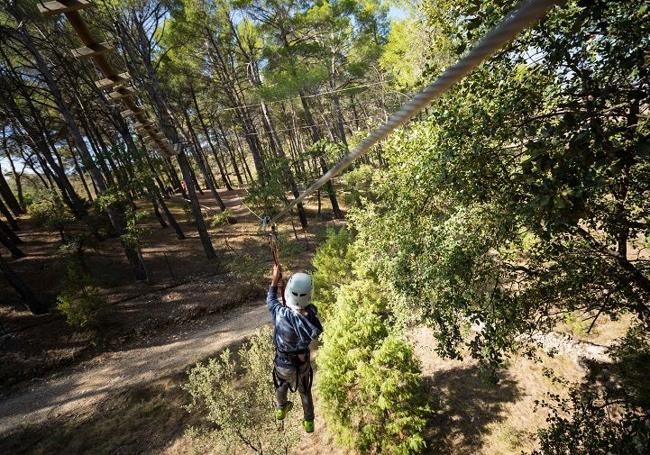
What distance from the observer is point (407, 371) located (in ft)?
27.3

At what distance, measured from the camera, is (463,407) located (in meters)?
10.0

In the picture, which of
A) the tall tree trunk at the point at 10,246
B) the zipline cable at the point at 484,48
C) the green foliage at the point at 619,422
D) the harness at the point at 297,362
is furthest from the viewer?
the tall tree trunk at the point at 10,246

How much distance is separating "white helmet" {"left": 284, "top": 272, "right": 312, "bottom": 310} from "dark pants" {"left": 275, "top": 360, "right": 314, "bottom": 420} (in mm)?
1420

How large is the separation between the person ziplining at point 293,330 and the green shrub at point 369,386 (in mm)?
3139

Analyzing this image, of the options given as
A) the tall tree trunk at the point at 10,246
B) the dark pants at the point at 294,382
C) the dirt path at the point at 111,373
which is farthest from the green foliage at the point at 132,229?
the dark pants at the point at 294,382

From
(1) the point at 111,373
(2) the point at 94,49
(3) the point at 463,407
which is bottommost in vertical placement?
(3) the point at 463,407

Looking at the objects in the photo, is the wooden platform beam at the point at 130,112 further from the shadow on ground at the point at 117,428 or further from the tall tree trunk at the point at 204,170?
the tall tree trunk at the point at 204,170

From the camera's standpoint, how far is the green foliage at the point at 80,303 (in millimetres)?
14312

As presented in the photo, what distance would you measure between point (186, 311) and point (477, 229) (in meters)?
14.7

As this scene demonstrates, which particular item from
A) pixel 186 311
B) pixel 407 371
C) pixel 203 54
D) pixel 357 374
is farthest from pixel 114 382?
pixel 203 54

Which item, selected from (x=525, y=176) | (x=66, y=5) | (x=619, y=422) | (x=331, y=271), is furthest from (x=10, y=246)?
(x=619, y=422)

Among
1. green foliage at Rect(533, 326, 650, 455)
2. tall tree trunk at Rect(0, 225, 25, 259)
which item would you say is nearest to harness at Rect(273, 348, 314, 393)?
green foliage at Rect(533, 326, 650, 455)

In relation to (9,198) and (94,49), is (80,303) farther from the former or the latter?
(9,198)

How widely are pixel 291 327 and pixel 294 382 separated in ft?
4.54
